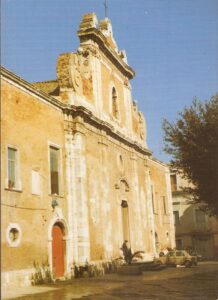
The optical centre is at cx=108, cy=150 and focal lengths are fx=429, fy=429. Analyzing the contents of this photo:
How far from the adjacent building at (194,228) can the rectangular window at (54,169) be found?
25.0 metres

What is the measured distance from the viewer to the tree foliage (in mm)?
18438

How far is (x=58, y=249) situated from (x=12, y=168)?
451cm

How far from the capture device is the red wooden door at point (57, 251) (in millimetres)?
17359

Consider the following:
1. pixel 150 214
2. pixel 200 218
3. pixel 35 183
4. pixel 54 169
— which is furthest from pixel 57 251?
pixel 200 218

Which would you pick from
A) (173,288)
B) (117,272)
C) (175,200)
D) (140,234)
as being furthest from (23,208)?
(175,200)

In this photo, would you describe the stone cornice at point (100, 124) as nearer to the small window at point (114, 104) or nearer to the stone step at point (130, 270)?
the small window at point (114, 104)

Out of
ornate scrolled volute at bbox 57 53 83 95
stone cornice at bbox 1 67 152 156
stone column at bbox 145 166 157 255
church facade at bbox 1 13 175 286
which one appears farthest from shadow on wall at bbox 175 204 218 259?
ornate scrolled volute at bbox 57 53 83 95

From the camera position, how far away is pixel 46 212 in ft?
Result: 55.2

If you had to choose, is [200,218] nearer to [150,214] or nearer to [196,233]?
[196,233]

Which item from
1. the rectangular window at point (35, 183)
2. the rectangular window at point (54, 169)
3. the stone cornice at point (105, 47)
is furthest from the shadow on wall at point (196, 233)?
the rectangular window at point (35, 183)

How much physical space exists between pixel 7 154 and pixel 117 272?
9.39 meters

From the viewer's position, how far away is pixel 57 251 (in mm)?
17641

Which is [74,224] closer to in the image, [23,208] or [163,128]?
[23,208]

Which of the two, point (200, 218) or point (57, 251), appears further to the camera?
point (200, 218)
